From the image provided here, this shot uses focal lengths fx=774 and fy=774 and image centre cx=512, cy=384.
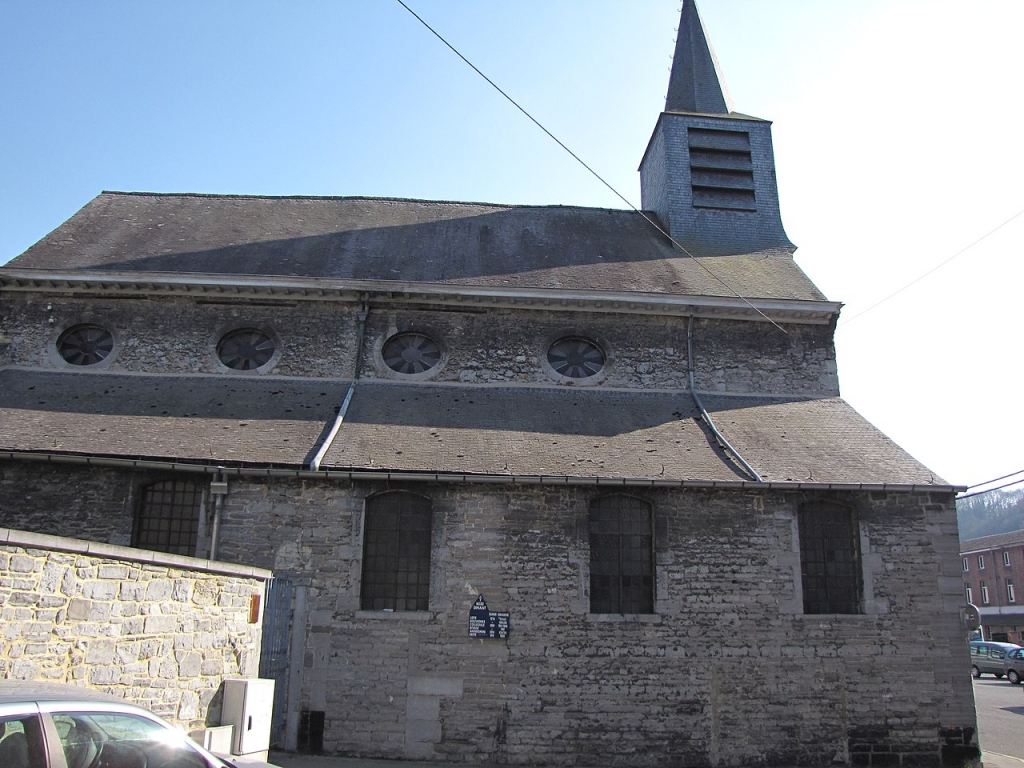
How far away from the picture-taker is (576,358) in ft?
44.3

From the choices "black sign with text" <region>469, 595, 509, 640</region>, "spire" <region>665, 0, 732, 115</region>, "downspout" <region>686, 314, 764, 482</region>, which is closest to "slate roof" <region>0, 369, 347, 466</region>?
"black sign with text" <region>469, 595, 509, 640</region>

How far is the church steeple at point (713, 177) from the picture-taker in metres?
16.8

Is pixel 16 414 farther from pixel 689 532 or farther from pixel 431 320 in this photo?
pixel 689 532

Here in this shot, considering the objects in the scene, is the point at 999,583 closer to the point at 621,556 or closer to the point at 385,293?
the point at 621,556

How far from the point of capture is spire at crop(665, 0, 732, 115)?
18953mm

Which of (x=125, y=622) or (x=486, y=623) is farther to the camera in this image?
(x=486, y=623)

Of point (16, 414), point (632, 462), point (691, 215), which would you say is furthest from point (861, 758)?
point (16, 414)

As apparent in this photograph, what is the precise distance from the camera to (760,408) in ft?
42.6

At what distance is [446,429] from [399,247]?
510cm

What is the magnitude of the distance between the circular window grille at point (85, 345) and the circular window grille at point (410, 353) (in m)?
4.65

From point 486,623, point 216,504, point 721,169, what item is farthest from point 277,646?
point 721,169

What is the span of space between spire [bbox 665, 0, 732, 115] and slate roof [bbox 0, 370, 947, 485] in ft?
29.7

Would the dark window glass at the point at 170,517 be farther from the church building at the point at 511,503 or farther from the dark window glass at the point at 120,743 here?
the dark window glass at the point at 120,743

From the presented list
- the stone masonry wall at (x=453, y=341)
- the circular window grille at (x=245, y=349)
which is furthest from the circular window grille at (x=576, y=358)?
the circular window grille at (x=245, y=349)
